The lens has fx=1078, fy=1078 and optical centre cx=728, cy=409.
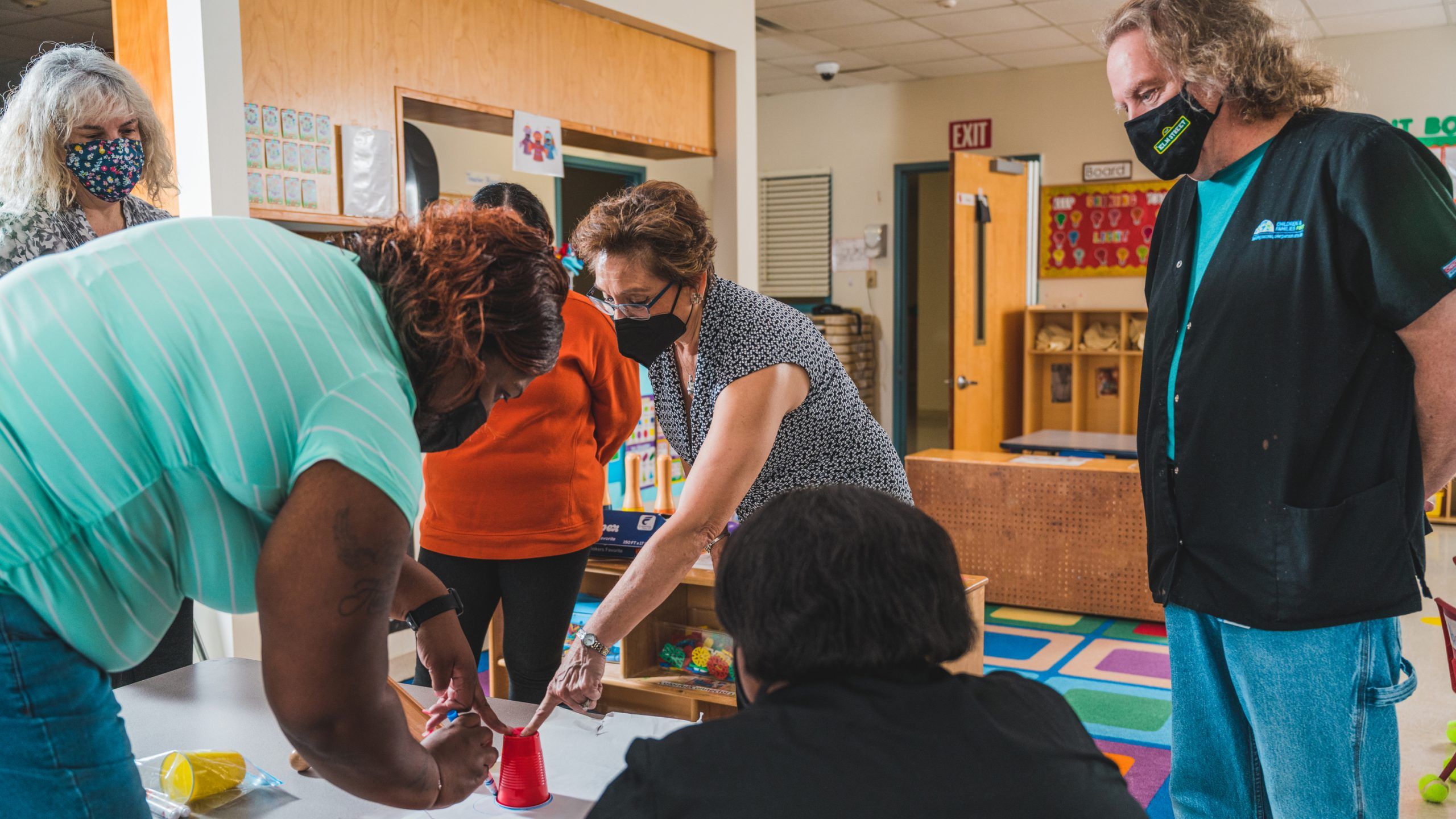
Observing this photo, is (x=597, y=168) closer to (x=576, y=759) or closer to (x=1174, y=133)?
(x=1174, y=133)

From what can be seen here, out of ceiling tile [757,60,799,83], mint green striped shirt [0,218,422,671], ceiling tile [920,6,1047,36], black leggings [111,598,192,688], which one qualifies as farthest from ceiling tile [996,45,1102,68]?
mint green striped shirt [0,218,422,671]

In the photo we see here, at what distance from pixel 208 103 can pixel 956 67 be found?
244 inches

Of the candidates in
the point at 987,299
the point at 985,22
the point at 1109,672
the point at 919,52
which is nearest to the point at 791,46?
the point at 919,52

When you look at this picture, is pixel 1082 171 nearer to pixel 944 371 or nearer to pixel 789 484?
pixel 944 371

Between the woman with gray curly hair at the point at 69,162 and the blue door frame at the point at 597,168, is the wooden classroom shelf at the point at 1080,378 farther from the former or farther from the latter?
the woman with gray curly hair at the point at 69,162

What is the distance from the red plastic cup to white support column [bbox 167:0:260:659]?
1.90 meters

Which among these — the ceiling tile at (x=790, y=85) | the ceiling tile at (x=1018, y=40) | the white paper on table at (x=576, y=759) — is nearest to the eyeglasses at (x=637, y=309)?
the white paper on table at (x=576, y=759)

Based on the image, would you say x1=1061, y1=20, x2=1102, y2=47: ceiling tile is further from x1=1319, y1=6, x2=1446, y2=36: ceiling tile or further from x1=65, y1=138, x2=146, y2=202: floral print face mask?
x1=65, y1=138, x2=146, y2=202: floral print face mask

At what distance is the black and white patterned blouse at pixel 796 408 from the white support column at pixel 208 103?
1723mm

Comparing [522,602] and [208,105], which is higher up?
[208,105]

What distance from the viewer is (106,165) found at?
2.33 metres

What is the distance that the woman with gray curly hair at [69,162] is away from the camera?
224 centimetres

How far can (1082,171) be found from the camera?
791 cm

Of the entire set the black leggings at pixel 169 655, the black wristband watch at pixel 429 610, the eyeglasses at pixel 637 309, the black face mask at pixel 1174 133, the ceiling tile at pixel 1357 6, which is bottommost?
the black leggings at pixel 169 655
